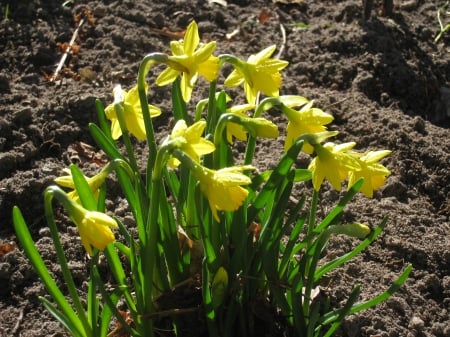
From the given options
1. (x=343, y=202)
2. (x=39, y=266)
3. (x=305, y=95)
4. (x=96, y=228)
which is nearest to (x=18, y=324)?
(x=39, y=266)

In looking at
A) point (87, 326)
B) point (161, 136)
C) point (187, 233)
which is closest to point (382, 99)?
point (161, 136)

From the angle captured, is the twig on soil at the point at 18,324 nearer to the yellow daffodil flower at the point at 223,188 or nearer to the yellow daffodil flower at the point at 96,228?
the yellow daffodil flower at the point at 96,228

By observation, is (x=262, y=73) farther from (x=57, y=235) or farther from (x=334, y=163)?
(x=57, y=235)

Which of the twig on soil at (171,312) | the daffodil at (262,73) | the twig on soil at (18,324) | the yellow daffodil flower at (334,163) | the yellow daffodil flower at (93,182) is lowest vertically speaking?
the twig on soil at (18,324)

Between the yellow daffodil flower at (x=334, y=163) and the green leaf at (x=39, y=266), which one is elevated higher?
the yellow daffodil flower at (x=334, y=163)

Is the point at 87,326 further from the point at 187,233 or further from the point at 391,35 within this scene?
the point at 391,35

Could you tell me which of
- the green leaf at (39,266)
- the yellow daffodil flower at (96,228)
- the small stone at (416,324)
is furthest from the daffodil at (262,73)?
the small stone at (416,324)
